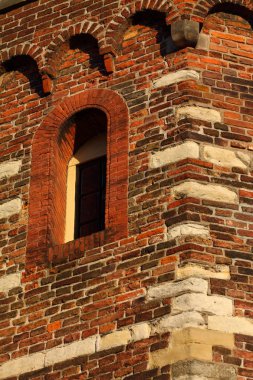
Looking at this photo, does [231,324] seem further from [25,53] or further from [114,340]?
[25,53]

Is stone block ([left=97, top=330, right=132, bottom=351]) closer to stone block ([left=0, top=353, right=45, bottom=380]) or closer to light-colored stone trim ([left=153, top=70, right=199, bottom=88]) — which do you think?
stone block ([left=0, top=353, right=45, bottom=380])

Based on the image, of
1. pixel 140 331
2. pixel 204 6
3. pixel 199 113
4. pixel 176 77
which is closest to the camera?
pixel 140 331

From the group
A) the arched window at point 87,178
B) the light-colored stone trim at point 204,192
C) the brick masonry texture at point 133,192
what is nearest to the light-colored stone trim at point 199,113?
the brick masonry texture at point 133,192

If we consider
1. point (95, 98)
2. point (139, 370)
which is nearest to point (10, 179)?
point (95, 98)

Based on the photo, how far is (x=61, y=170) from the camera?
55.1 ft

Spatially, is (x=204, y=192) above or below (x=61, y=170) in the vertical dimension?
below

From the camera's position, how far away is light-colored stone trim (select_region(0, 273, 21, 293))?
52.2ft

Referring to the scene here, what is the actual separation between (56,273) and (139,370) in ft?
6.09

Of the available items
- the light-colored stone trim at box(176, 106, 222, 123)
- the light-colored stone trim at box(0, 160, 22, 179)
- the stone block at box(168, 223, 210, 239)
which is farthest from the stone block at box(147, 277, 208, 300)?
the light-colored stone trim at box(0, 160, 22, 179)

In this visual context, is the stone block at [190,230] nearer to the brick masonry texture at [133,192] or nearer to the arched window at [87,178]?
the brick masonry texture at [133,192]

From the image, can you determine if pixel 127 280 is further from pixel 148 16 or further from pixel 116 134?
pixel 148 16

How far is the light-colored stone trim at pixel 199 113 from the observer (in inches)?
626

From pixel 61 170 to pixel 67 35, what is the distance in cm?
170

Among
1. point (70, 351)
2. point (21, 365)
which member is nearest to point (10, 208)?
point (21, 365)
